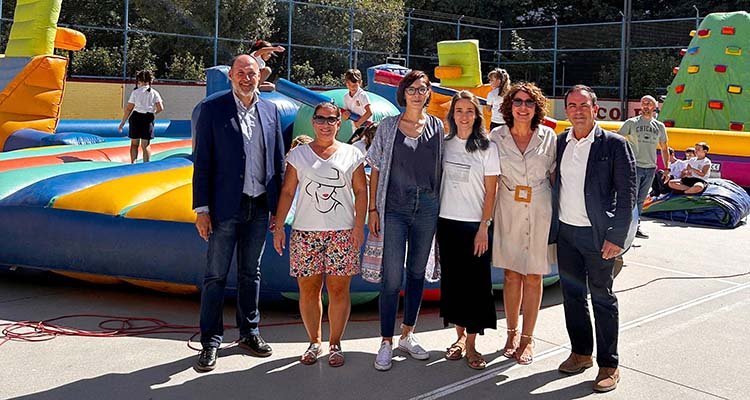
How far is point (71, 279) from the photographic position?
5832 millimetres

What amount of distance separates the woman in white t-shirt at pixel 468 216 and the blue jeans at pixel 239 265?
3.36 feet

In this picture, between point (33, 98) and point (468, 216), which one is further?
point (33, 98)

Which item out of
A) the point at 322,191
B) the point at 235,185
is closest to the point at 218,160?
the point at 235,185

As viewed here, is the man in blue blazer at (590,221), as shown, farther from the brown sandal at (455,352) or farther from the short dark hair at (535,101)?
the brown sandal at (455,352)

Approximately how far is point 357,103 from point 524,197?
477 cm

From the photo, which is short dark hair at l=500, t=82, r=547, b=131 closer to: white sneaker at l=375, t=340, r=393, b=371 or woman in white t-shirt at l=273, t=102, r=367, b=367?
woman in white t-shirt at l=273, t=102, r=367, b=367

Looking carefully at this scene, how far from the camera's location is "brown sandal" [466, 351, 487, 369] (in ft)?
13.6

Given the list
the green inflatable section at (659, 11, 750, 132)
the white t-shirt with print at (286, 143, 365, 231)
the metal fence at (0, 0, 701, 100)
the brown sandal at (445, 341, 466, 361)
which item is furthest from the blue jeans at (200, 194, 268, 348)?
the metal fence at (0, 0, 701, 100)

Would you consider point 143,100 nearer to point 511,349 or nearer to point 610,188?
point 511,349

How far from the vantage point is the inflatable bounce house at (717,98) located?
11789mm

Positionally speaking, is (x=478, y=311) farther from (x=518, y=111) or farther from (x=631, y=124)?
(x=631, y=124)

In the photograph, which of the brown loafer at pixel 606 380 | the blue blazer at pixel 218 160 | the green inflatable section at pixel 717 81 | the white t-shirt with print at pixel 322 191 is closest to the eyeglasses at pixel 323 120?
the white t-shirt with print at pixel 322 191

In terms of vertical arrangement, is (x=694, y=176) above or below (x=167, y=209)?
above

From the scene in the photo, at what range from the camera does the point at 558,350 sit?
4492mm
